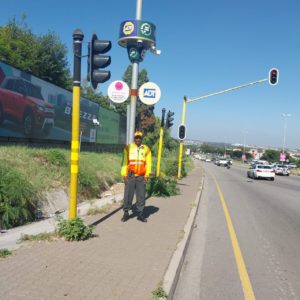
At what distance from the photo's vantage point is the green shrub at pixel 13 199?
8.06m

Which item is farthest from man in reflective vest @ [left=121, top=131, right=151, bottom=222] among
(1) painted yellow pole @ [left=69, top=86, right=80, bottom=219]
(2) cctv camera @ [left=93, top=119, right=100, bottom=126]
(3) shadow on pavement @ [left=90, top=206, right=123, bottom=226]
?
(2) cctv camera @ [left=93, top=119, right=100, bottom=126]

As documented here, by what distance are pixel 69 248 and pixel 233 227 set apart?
5115mm

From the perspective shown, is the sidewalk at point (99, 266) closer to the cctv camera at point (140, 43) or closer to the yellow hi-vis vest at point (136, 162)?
the yellow hi-vis vest at point (136, 162)

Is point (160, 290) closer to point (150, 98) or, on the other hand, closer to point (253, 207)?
point (150, 98)

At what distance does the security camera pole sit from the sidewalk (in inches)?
157

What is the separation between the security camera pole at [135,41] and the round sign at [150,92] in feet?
1.30

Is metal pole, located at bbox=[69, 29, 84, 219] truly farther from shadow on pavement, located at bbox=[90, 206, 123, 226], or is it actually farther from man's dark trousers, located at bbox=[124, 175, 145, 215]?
man's dark trousers, located at bbox=[124, 175, 145, 215]

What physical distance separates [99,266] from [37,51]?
4659 centimetres

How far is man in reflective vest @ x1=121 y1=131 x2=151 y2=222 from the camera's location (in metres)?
9.43

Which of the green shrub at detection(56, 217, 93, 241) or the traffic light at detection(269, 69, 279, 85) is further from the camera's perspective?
the traffic light at detection(269, 69, 279, 85)

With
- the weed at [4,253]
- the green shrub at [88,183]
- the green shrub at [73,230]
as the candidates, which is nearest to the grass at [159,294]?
the weed at [4,253]

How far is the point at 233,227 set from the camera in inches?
413

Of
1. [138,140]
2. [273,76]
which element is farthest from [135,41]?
[273,76]

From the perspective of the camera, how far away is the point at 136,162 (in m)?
9.44
